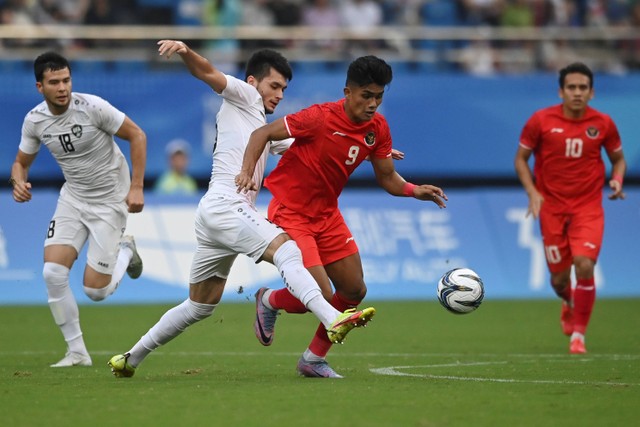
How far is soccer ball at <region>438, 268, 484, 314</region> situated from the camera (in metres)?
9.08

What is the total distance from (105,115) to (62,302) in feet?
5.64

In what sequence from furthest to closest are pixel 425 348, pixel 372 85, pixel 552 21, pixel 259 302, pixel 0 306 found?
pixel 552 21
pixel 0 306
pixel 425 348
pixel 259 302
pixel 372 85

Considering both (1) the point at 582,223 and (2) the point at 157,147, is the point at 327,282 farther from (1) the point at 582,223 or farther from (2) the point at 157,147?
(2) the point at 157,147

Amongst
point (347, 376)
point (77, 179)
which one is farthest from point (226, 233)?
point (77, 179)

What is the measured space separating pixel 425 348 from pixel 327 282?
11.8 ft

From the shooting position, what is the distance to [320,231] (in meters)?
9.23

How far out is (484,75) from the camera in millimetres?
21703

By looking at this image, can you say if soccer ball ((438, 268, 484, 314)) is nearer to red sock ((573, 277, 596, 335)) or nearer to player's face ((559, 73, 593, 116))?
red sock ((573, 277, 596, 335))

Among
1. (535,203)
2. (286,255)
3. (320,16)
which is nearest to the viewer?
(286,255)

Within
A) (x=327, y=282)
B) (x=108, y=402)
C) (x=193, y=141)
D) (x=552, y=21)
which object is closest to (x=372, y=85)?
(x=327, y=282)

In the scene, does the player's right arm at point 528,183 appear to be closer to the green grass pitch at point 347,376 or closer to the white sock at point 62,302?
the green grass pitch at point 347,376

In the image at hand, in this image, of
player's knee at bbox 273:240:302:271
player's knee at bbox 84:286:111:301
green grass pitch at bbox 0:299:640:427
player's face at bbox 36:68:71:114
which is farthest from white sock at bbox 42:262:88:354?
player's knee at bbox 273:240:302:271

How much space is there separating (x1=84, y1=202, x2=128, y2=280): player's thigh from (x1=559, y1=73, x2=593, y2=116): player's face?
476 centimetres

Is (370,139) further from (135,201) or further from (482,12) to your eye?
(482,12)
